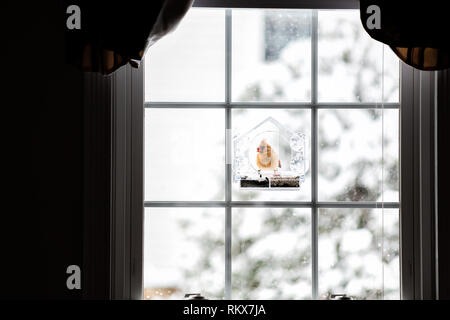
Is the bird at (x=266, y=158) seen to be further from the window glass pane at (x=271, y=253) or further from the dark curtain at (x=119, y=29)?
the dark curtain at (x=119, y=29)

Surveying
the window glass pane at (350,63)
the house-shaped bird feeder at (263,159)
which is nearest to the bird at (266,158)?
the house-shaped bird feeder at (263,159)

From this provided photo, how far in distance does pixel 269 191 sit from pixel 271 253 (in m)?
0.19

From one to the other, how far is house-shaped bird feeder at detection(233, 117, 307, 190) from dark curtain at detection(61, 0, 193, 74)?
16.4 inches

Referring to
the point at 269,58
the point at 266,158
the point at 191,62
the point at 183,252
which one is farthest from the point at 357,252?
the point at 191,62

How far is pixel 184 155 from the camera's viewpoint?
1350mm

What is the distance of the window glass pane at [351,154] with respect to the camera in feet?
4.39

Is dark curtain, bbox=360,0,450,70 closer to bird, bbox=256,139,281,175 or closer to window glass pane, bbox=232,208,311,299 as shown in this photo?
bird, bbox=256,139,281,175

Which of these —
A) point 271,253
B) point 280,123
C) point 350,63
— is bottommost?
point 271,253

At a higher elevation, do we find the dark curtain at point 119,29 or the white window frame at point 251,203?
the dark curtain at point 119,29

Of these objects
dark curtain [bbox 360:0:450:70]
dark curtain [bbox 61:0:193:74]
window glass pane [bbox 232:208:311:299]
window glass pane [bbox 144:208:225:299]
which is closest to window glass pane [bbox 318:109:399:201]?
window glass pane [bbox 232:208:311:299]

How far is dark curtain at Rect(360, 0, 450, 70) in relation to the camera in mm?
1114

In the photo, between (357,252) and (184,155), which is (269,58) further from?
(357,252)

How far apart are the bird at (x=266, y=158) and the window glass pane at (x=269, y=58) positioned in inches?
5.8
